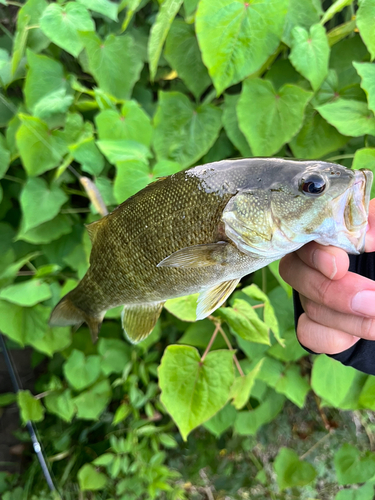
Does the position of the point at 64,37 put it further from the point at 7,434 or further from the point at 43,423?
the point at 7,434

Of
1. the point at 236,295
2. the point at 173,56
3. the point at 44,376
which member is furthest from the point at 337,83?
the point at 44,376

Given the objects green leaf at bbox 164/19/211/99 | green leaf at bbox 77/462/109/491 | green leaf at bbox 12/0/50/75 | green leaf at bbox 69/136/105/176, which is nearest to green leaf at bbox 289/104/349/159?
green leaf at bbox 164/19/211/99

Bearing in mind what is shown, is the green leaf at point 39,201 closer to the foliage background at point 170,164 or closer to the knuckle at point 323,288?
the foliage background at point 170,164

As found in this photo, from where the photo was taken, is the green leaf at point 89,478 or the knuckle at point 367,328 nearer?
the knuckle at point 367,328

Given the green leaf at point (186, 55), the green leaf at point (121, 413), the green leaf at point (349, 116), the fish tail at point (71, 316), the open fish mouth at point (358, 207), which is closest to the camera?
the open fish mouth at point (358, 207)

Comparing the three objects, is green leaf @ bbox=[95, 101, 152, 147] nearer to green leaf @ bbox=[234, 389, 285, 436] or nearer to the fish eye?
the fish eye

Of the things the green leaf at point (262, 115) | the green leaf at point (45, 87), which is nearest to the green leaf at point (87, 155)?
the green leaf at point (45, 87)

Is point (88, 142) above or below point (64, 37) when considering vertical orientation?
below

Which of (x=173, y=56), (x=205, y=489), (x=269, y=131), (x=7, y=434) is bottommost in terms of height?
(x=205, y=489)
